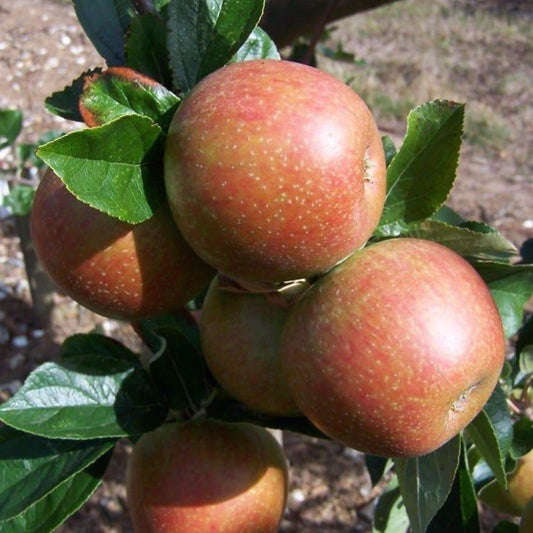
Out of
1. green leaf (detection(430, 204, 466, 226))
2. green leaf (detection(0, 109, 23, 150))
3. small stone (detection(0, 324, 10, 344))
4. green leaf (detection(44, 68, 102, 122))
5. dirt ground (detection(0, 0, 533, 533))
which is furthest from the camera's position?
small stone (detection(0, 324, 10, 344))

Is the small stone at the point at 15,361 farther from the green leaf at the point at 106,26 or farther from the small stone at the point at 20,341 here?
the green leaf at the point at 106,26

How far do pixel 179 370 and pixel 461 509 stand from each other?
0.43 meters

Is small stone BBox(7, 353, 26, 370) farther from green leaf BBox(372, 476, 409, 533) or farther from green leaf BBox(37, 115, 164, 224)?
green leaf BBox(37, 115, 164, 224)

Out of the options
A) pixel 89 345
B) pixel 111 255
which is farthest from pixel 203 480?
pixel 111 255

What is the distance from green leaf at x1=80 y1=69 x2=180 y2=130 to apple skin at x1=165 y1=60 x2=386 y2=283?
0.18ft

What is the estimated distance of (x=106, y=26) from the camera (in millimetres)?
942

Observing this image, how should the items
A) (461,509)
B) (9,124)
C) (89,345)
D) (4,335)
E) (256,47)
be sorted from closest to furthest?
1. (256,47)
2. (461,509)
3. (89,345)
4. (9,124)
5. (4,335)

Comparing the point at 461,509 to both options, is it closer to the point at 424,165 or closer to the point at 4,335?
the point at 424,165

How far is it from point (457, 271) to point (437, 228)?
0.08m

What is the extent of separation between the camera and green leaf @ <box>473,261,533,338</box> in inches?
36.9

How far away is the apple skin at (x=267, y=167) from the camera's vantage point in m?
0.69

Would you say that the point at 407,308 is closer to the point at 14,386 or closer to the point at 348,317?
the point at 348,317

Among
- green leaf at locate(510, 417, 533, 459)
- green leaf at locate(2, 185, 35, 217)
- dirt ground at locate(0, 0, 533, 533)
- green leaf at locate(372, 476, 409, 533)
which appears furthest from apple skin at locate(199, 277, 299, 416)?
dirt ground at locate(0, 0, 533, 533)

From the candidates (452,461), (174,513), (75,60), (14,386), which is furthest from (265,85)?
(75,60)
